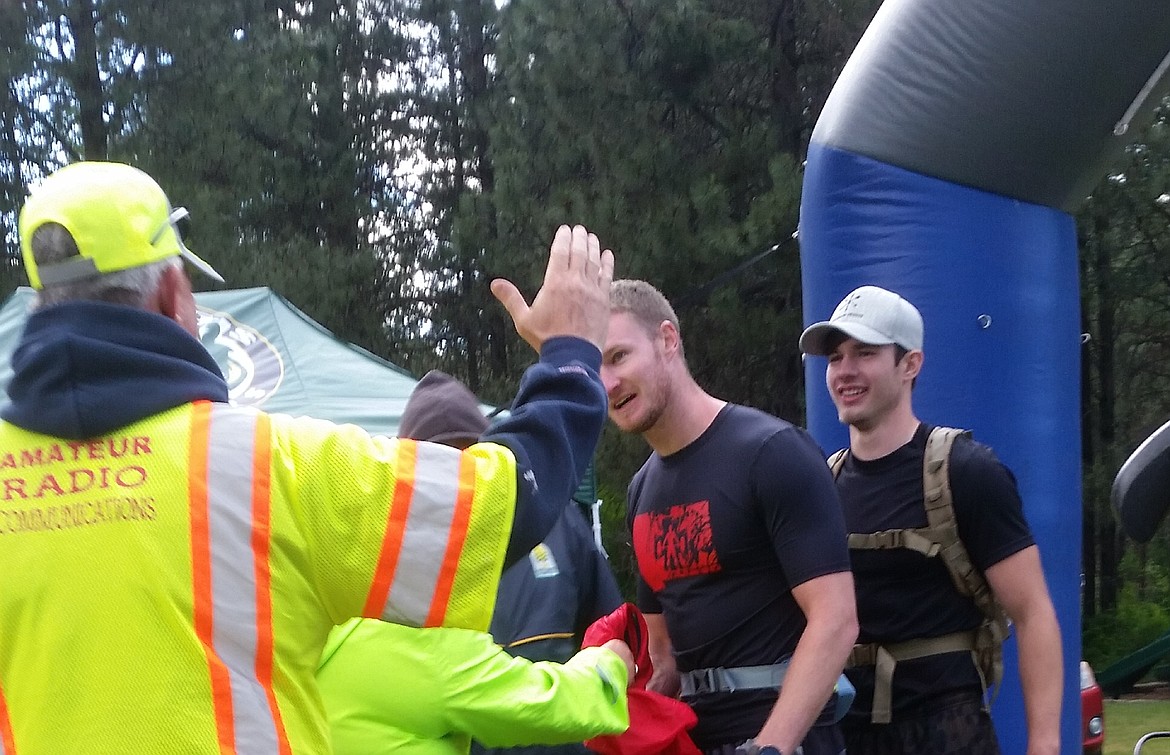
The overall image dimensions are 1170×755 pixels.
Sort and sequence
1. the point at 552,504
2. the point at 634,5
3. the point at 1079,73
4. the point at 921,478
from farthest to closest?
the point at 634,5 → the point at 1079,73 → the point at 921,478 → the point at 552,504

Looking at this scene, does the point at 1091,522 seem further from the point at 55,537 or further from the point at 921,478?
the point at 55,537

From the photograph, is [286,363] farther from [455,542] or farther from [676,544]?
[455,542]

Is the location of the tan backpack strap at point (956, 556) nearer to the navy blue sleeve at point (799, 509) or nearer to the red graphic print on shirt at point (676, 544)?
the navy blue sleeve at point (799, 509)

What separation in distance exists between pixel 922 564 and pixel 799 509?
563 mm

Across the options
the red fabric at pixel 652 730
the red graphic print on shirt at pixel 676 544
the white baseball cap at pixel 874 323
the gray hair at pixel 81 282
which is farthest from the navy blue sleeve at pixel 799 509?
→ the gray hair at pixel 81 282

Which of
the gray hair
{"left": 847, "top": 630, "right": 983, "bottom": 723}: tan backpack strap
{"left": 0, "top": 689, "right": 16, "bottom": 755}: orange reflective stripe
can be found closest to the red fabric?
{"left": 847, "top": 630, "right": 983, "bottom": 723}: tan backpack strap

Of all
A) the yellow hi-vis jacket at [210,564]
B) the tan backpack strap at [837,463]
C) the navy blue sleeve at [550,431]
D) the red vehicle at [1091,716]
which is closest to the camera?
the yellow hi-vis jacket at [210,564]

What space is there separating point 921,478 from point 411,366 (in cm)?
1467

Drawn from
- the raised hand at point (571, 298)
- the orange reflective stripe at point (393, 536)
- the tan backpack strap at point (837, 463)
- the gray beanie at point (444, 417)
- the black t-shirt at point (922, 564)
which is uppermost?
the raised hand at point (571, 298)

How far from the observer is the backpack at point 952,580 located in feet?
9.07

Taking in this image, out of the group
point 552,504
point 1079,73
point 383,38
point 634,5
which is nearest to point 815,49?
point 634,5

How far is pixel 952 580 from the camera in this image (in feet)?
9.15

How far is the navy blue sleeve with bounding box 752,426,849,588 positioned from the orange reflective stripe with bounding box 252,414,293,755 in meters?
1.17

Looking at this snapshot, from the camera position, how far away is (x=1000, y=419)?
13.3ft
